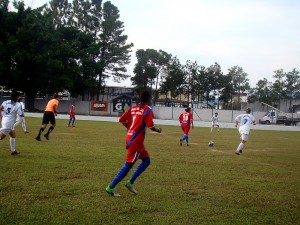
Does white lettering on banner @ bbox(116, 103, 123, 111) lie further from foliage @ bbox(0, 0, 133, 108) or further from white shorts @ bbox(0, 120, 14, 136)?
white shorts @ bbox(0, 120, 14, 136)

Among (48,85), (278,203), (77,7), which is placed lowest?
(278,203)

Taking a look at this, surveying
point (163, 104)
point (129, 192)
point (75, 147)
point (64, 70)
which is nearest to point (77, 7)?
point (64, 70)

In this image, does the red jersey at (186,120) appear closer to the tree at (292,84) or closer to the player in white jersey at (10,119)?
the player in white jersey at (10,119)

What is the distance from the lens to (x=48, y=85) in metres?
54.2

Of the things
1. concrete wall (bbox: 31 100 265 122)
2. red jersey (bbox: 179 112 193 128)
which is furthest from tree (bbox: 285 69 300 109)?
red jersey (bbox: 179 112 193 128)

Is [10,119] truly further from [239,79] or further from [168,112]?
[239,79]

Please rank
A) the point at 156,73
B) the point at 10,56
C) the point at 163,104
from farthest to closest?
1. the point at 156,73
2. the point at 163,104
3. the point at 10,56

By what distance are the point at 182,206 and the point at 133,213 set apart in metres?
0.96

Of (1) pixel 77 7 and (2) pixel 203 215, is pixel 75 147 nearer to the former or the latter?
(2) pixel 203 215

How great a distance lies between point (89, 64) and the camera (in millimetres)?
58000

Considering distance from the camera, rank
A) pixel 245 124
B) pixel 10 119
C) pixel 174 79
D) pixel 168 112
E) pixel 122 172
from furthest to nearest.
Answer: pixel 174 79
pixel 168 112
pixel 245 124
pixel 10 119
pixel 122 172

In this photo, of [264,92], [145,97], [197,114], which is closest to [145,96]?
[145,97]

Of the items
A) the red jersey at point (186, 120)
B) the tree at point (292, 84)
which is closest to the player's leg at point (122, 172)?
the red jersey at point (186, 120)

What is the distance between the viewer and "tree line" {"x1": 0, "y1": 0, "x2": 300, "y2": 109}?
5084cm
